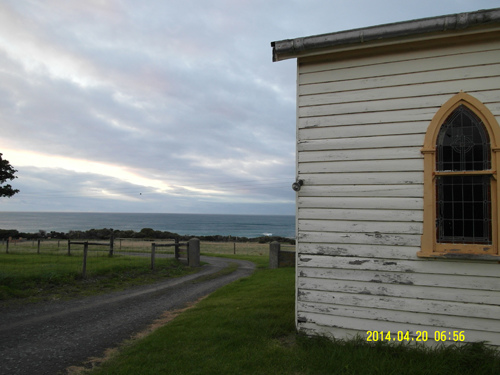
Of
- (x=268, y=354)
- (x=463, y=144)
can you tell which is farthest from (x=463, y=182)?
(x=268, y=354)

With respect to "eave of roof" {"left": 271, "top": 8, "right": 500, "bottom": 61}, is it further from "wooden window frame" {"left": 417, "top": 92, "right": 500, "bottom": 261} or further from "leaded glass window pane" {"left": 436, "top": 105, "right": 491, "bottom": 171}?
"leaded glass window pane" {"left": 436, "top": 105, "right": 491, "bottom": 171}

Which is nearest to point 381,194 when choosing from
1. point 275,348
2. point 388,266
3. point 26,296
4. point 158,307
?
point 388,266

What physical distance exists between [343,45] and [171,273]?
11.4m

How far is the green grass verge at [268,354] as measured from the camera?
12.9 feet

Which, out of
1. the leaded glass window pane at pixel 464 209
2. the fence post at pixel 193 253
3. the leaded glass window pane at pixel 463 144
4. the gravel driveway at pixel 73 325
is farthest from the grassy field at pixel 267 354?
the fence post at pixel 193 253

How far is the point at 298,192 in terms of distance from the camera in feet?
16.9

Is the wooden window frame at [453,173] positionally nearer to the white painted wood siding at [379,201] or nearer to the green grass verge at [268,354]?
the white painted wood siding at [379,201]

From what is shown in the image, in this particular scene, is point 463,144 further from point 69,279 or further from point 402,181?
point 69,279

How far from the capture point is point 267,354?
448cm

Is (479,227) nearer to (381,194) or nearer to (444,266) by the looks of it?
(444,266)

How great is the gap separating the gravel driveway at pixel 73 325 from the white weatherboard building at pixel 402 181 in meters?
3.41

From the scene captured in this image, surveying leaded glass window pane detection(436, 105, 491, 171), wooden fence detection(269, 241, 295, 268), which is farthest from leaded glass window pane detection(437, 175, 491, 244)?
wooden fence detection(269, 241, 295, 268)

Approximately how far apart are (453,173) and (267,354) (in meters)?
3.45

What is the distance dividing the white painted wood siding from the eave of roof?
0.30m
